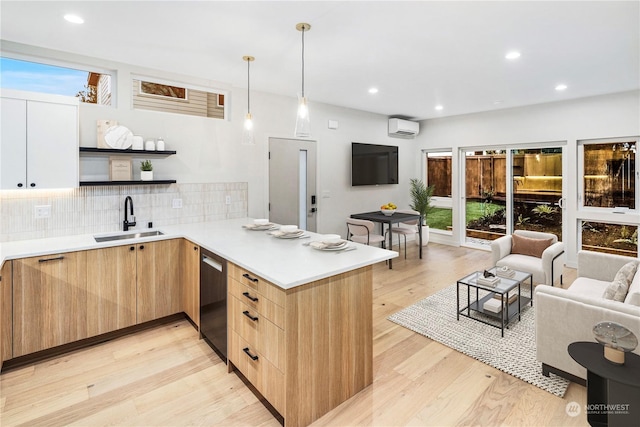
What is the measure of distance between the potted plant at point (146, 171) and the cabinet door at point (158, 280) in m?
0.78

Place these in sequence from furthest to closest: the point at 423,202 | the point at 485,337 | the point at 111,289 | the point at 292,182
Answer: the point at 423,202 → the point at 292,182 → the point at 485,337 → the point at 111,289

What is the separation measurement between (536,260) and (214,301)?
12.7 ft

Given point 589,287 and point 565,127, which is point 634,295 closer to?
point 589,287

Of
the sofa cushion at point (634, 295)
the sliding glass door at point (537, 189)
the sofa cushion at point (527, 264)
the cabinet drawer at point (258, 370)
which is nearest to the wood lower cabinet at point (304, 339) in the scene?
the cabinet drawer at point (258, 370)

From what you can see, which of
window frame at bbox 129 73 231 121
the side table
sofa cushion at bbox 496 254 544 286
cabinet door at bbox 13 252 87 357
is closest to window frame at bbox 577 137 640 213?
sofa cushion at bbox 496 254 544 286

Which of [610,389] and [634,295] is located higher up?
[634,295]

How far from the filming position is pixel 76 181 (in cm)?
306

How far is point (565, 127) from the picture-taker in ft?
17.5

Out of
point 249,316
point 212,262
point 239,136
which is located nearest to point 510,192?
point 239,136

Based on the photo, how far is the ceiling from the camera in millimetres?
2453

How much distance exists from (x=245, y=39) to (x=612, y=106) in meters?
5.16

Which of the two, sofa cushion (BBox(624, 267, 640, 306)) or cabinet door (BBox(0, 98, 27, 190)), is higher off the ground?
cabinet door (BBox(0, 98, 27, 190))

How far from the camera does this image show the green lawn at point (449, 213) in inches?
259

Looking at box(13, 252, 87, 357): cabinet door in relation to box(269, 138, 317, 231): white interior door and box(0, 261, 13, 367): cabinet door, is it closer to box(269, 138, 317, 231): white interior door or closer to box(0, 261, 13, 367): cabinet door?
Result: box(0, 261, 13, 367): cabinet door
